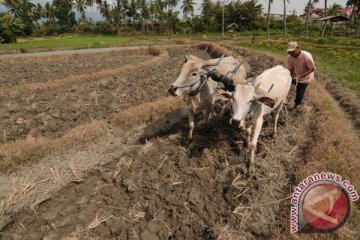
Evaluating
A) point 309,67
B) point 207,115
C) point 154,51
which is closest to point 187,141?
point 207,115

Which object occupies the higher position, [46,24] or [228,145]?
[46,24]

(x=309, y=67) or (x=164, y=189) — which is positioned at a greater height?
(x=309, y=67)

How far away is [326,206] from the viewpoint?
391 cm

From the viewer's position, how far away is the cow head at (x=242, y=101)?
5.00m

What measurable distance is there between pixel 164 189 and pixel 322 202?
2505 mm

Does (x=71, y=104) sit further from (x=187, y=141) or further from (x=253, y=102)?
(x=253, y=102)

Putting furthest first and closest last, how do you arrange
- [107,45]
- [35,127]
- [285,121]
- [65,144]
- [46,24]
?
[46,24] → [107,45] → [35,127] → [285,121] → [65,144]

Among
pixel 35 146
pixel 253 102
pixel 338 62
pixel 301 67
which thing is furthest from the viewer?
pixel 338 62

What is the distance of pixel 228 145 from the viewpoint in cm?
641

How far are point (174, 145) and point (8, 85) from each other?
11771 millimetres

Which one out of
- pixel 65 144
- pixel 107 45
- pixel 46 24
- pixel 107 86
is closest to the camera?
pixel 65 144

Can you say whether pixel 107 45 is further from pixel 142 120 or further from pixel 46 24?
pixel 46 24

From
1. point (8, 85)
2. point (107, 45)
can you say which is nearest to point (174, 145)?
point (8, 85)

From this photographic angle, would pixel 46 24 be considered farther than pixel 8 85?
Yes
